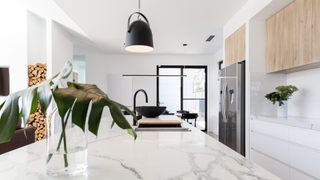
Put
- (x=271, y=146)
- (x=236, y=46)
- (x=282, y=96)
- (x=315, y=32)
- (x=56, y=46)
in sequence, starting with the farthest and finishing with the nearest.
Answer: (x=56, y=46) → (x=236, y=46) → (x=282, y=96) → (x=271, y=146) → (x=315, y=32)

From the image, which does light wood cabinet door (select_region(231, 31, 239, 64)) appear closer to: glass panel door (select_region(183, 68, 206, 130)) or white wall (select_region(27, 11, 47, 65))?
glass panel door (select_region(183, 68, 206, 130))

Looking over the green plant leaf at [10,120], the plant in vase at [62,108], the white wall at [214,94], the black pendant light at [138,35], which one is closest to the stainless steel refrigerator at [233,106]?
the black pendant light at [138,35]

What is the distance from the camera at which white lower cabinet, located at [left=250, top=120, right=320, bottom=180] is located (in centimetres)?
177

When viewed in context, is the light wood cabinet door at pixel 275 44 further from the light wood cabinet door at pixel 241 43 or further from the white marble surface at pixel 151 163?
the white marble surface at pixel 151 163

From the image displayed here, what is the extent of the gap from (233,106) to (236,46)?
1.06m

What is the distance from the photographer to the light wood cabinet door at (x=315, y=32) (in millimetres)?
2012

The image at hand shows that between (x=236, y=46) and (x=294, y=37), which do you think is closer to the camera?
(x=294, y=37)

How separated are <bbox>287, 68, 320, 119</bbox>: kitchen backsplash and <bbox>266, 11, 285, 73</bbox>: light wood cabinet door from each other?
14.6 inches

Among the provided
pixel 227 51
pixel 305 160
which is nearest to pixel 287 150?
pixel 305 160

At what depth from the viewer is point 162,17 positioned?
346 centimetres

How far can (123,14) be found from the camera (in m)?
3.35

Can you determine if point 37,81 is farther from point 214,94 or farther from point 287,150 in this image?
point 214,94

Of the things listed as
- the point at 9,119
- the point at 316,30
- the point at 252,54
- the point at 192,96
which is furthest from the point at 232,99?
the point at 192,96

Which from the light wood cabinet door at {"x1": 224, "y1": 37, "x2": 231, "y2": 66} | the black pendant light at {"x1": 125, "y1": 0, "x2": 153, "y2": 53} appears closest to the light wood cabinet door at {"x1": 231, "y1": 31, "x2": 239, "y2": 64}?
the light wood cabinet door at {"x1": 224, "y1": 37, "x2": 231, "y2": 66}
